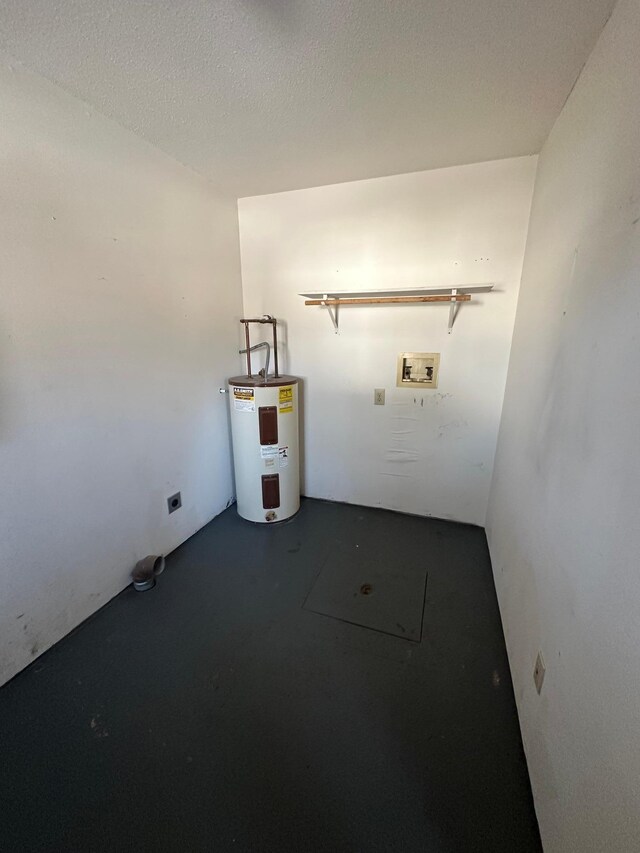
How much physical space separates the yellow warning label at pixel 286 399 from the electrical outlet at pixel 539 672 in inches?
71.1

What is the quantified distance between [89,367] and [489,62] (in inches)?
82.0

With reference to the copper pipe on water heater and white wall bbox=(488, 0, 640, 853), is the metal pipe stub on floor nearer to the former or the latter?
the copper pipe on water heater

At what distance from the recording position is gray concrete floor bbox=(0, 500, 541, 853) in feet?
3.20

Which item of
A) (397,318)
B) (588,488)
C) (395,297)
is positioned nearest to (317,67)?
(395,297)

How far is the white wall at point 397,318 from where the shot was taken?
79.7 inches

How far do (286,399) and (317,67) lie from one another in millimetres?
1605

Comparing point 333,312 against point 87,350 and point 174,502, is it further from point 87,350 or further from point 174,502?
point 174,502

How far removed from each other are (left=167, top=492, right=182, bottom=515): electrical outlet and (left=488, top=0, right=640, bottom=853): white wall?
6.53ft

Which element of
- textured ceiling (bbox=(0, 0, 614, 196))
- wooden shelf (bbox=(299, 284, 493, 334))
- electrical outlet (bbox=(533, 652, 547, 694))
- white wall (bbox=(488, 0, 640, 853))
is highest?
textured ceiling (bbox=(0, 0, 614, 196))

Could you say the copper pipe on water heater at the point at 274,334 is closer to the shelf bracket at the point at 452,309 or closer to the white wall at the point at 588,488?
the shelf bracket at the point at 452,309

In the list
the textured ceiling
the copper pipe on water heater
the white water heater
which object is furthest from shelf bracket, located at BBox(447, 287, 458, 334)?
the copper pipe on water heater

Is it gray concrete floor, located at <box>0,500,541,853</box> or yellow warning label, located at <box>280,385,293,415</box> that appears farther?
yellow warning label, located at <box>280,385,293,415</box>

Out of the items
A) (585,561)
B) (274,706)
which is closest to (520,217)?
(585,561)

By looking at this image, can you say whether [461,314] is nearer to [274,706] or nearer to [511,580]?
[511,580]
